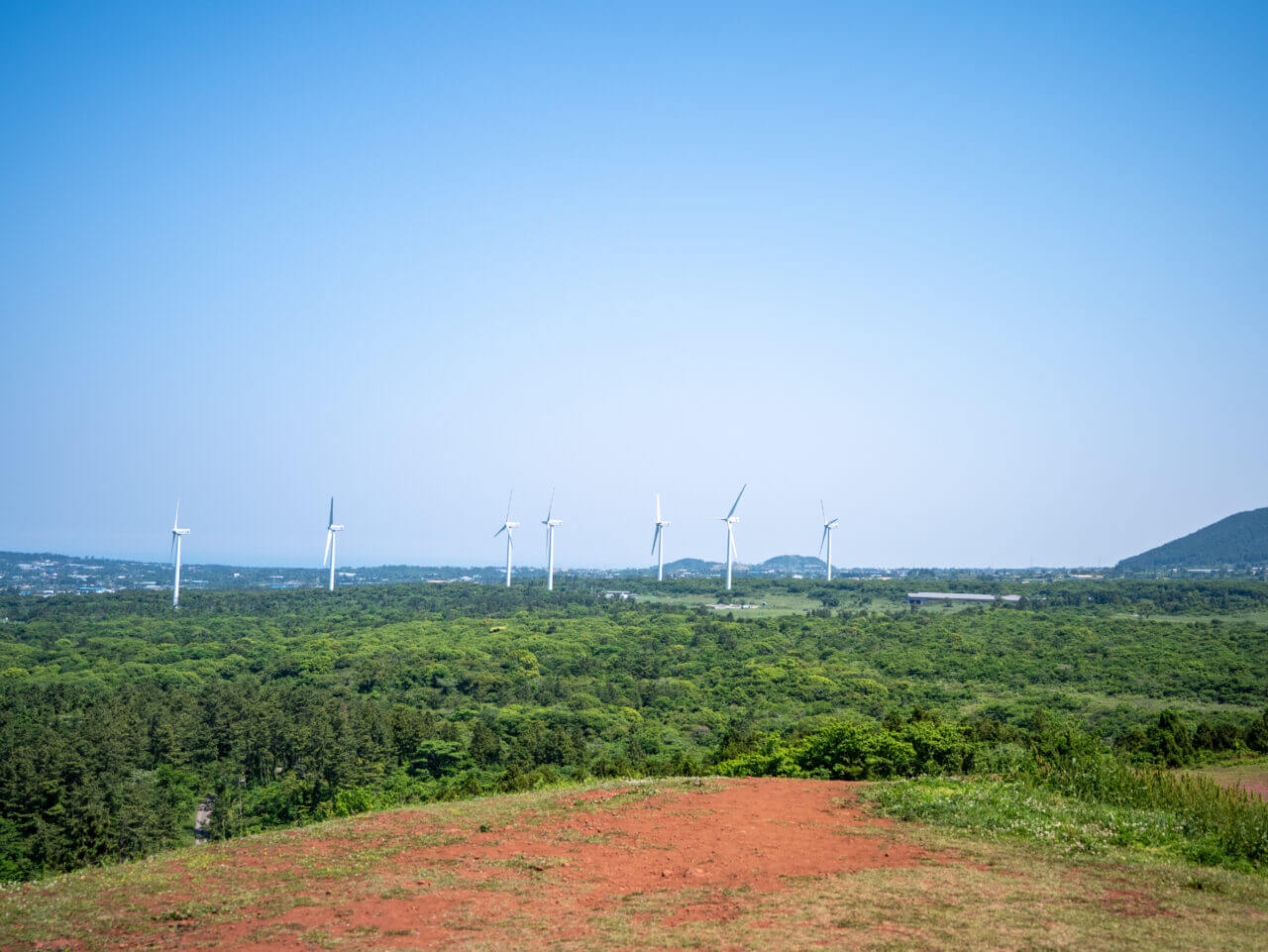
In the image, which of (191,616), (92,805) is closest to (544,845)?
(92,805)

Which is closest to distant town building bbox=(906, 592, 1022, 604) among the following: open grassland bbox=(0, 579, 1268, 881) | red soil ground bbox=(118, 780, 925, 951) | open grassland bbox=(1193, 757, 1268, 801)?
open grassland bbox=(0, 579, 1268, 881)

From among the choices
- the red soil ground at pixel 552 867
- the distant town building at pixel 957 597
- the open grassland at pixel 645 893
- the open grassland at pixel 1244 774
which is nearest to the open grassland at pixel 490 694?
the open grassland at pixel 1244 774

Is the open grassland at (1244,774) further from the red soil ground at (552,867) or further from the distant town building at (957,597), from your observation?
the distant town building at (957,597)

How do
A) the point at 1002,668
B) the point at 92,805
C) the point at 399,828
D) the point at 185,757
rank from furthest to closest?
the point at 1002,668, the point at 185,757, the point at 92,805, the point at 399,828

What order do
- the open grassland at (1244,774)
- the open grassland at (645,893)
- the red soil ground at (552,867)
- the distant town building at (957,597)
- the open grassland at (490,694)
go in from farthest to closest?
the distant town building at (957,597), the open grassland at (490,694), the open grassland at (1244,774), the red soil ground at (552,867), the open grassland at (645,893)

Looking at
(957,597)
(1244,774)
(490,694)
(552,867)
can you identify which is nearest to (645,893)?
(552,867)

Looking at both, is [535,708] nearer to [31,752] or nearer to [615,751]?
[615,751]
